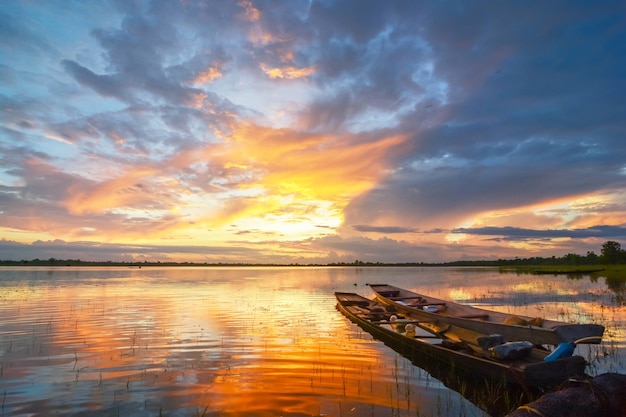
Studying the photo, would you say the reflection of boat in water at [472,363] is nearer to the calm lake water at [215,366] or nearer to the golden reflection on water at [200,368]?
the calm lake water at [215,366]

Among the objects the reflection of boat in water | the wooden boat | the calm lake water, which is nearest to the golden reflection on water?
the calm lake water

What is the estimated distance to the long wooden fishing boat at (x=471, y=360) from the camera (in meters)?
8.60

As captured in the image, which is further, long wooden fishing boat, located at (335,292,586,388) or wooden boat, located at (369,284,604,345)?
wooden boat, located at (369,284,604,345)

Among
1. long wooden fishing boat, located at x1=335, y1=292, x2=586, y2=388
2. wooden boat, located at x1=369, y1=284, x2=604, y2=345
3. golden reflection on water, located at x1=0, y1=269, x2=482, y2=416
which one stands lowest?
golden reflection on water, located at x1=0, y1=269, x2=482, y2=416

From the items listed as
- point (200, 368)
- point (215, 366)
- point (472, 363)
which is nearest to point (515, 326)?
point (472, 363)

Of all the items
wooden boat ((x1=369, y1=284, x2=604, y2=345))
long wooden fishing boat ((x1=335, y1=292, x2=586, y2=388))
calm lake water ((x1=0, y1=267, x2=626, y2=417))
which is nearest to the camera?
long wooden fishing boat ((x1=335, y1=292, x2=586, y2=388))

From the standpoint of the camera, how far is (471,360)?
35.1 feet

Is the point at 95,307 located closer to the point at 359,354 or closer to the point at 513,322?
the point at 359,354

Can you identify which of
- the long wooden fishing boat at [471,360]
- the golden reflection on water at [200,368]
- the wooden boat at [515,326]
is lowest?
the golden reflection on water at [200,368]

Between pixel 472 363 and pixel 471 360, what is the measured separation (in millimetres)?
86

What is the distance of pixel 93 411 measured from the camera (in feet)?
28.6

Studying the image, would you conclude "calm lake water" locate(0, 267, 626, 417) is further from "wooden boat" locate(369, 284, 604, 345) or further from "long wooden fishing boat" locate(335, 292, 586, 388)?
"wooden boat" locate(369, 284, 604, 345)

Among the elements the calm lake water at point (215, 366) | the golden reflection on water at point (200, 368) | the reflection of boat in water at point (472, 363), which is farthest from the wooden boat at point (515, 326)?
the golden reflection on water at point (200, 368)

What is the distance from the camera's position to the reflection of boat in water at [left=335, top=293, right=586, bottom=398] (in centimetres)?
861
